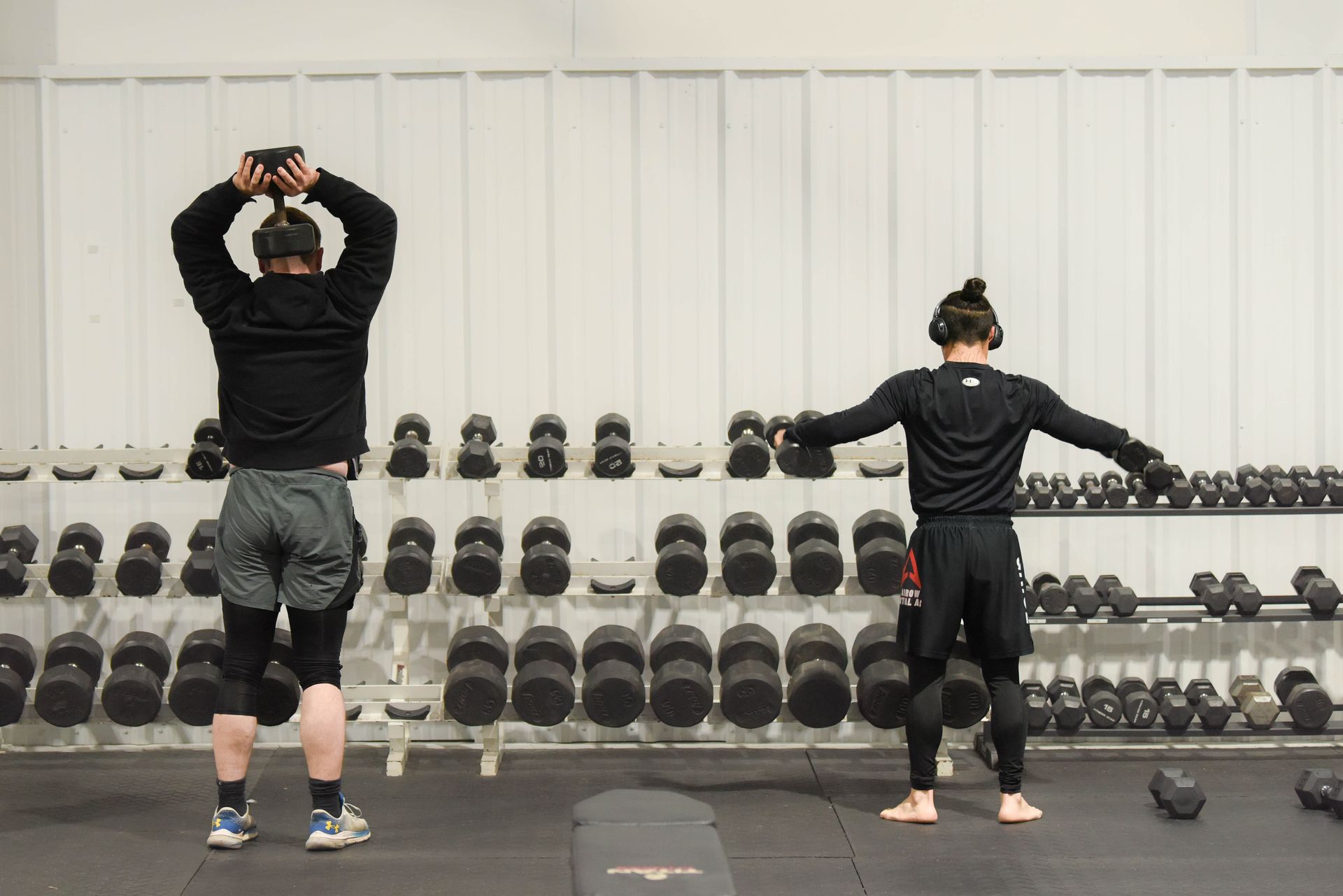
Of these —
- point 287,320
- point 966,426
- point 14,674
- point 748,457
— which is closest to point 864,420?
point 966,426

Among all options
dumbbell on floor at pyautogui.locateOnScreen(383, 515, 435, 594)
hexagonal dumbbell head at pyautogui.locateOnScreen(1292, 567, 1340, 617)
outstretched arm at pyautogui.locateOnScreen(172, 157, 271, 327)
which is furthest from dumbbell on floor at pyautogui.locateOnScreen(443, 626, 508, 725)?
hexagonal dumbbell head at pyautogui.locateOnScreen(1292, 567, 1340, 617)

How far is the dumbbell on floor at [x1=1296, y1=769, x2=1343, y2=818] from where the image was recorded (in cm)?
341

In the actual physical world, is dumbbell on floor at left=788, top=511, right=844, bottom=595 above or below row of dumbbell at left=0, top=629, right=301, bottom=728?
above

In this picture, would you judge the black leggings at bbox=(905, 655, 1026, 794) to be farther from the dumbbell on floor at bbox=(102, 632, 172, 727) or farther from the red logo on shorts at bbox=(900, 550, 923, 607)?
the dumbbell on floor at bbox=(102, 632, 172, 727)

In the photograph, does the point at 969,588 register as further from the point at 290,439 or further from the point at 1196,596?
the point at 290,439

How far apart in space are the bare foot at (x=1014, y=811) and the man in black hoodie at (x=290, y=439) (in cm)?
171

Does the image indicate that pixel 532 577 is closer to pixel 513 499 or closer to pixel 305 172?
pixel 513 499

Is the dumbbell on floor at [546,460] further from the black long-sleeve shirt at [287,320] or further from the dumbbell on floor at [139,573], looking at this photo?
the dumbbell on floor at [139,573]

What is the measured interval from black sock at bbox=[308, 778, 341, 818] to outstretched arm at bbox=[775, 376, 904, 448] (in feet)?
4.88

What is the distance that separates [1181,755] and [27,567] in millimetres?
3636

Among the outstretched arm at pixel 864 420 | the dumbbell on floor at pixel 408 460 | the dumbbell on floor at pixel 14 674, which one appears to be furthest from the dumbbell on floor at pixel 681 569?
the dumbbell on floor at pixel 14 674

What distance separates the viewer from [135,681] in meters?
3.70

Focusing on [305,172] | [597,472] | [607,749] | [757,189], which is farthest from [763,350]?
[305,172]

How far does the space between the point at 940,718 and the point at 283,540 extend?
1.72m
